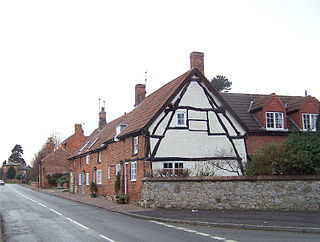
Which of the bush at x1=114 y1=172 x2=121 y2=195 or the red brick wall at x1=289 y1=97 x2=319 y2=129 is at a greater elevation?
the red brick wall at x1=289 y1=97 x2=319 y2=129

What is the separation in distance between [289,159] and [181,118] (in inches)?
311

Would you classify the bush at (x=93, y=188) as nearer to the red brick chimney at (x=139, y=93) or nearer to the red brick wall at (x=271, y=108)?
the red brick chimney at (x=139, y=93)

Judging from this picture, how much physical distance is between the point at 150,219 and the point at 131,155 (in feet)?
27.9

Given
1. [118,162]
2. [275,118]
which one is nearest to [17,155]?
[118,162]

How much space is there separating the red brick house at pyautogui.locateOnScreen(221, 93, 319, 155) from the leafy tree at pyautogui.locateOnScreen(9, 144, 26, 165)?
508 ft

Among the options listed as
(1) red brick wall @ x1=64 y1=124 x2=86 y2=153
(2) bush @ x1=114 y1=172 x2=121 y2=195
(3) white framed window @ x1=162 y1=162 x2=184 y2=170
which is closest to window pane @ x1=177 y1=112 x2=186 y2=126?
(3) white framed window @ x1=162 y1=162 x2=184 y2=170

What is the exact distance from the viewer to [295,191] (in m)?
Answer: 19.6

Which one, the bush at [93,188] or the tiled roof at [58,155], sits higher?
the tiled roof at [58,155]

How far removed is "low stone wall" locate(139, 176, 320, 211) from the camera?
64.1 feet

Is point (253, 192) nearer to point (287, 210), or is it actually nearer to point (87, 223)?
point (287, 210)

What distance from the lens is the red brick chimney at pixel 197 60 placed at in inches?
1093

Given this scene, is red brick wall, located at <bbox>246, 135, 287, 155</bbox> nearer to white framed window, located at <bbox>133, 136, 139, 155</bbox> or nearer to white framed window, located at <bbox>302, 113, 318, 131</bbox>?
white framed window, located at <bbox>302, 113, 318, 131</bbox>

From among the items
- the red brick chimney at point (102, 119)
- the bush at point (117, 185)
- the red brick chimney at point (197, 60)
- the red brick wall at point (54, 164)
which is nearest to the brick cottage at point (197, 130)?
the red brick chimney at point (197, 60)

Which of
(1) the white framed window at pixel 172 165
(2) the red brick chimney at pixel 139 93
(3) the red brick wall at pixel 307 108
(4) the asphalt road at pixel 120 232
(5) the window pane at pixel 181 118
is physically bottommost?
(4) the asphalt road at pixel 120 232
